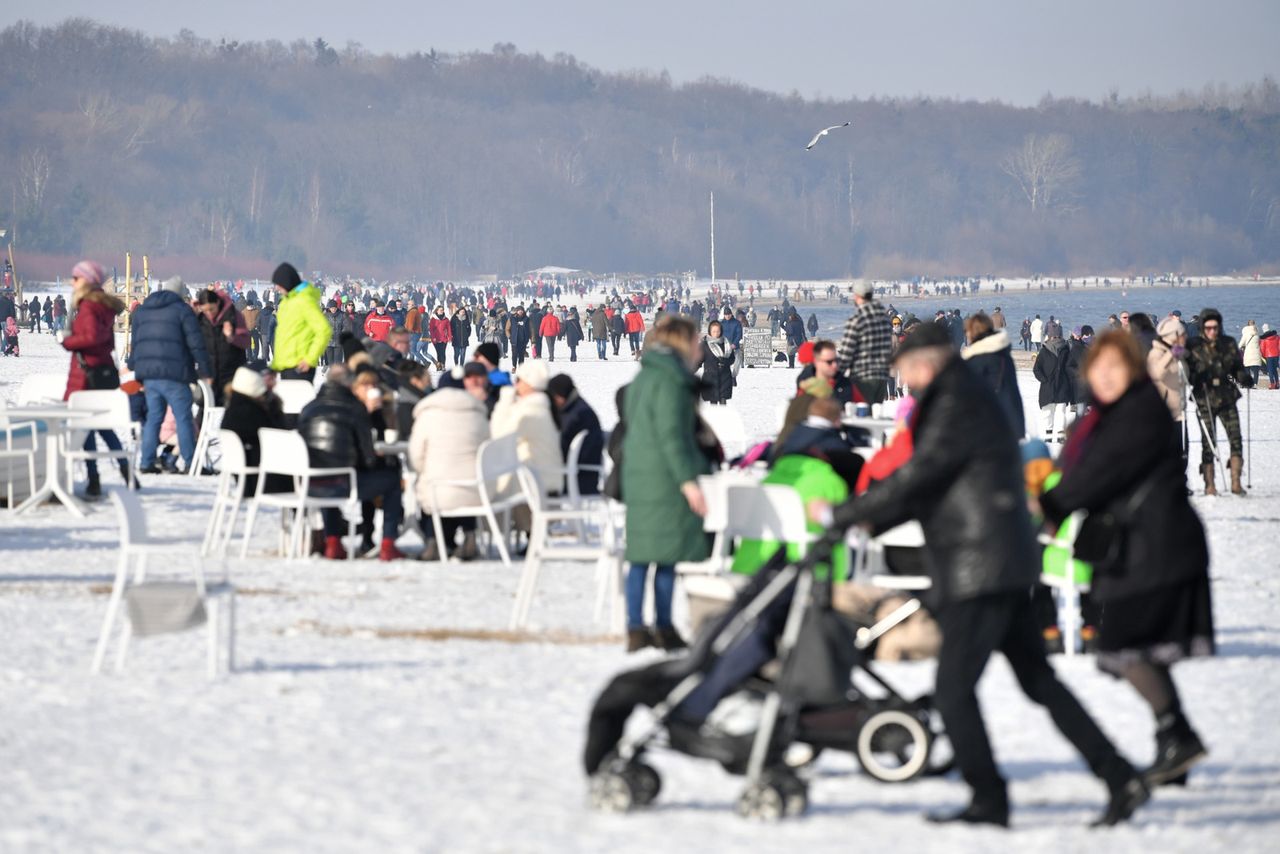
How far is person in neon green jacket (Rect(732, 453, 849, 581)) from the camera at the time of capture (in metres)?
6.34

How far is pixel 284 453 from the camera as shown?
29.0 feet

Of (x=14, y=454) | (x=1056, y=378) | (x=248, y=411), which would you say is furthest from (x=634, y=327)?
(x=248, y=411)

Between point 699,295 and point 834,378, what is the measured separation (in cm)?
9704

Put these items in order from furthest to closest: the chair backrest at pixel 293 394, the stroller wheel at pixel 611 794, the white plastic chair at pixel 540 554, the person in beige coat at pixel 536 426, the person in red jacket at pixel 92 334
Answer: the chair backrest at pixel 293 394, the person in red jacket at pixel 92 334, the person in beige coat at pixel 536 426, the white plastic chair at pixel 540 554, the stroller wheel at pixel 611 794

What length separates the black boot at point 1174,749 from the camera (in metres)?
4.57

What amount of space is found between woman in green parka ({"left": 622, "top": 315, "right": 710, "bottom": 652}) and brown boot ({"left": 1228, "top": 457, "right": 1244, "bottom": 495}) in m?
7.25

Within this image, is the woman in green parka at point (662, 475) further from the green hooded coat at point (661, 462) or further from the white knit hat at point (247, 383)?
the white knit hat at point (247, 383)

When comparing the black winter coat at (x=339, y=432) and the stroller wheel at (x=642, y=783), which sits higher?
the black winter coat at (x=339, y=432)

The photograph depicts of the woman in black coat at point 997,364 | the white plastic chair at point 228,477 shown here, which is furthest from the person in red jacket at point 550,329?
the white plastic chair at point 228,477

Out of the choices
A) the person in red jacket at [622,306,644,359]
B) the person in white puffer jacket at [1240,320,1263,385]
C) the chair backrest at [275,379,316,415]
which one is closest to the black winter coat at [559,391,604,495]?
the chair backrest at [275,379,316,415]

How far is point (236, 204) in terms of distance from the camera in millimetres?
126875

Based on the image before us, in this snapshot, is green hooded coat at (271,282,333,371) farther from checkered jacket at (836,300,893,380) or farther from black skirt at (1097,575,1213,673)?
black skirt at (1097,575,1213,673)

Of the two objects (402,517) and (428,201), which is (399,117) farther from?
(402,517)

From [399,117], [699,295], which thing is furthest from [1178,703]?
[399,117]
